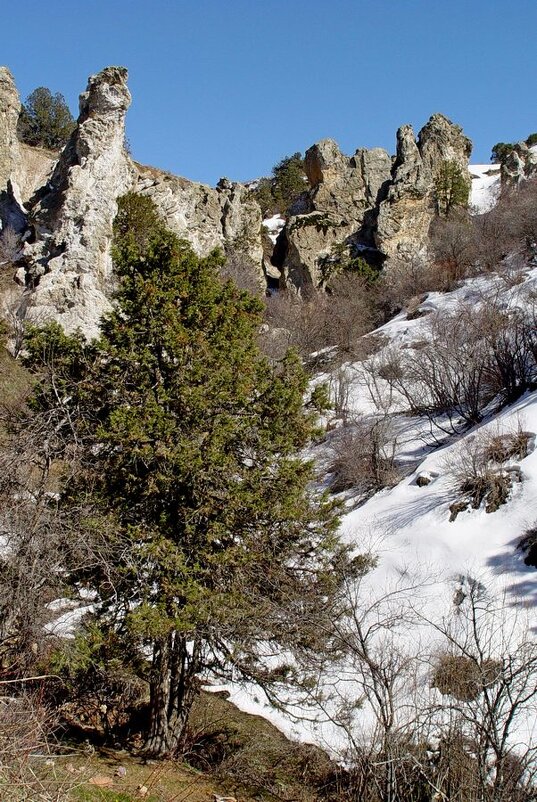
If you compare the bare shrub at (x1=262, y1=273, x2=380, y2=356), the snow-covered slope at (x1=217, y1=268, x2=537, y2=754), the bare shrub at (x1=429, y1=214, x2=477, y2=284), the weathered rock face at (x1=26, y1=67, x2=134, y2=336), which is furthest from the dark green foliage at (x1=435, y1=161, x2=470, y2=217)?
the snow-covered slope at (x1=217, y1=268, x2=537, y2=754)

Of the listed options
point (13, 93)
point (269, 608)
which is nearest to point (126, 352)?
point (269, 608)

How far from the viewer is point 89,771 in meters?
6.50

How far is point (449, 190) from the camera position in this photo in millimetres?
41250

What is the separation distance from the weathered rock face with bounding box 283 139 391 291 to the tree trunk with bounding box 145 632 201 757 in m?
32.4

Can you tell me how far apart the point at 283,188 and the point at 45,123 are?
898 inches

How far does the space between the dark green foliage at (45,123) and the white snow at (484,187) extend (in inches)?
1405

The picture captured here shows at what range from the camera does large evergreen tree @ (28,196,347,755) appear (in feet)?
23.6

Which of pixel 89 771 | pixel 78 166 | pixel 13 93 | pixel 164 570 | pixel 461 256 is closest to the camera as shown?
pixel 89 771

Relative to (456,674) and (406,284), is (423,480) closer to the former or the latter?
(456,674)

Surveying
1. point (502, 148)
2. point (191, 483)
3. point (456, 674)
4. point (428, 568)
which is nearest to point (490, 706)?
point (456, 674)

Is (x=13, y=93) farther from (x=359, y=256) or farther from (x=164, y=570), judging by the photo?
(x=164, y=570)

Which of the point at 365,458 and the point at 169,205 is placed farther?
the point at 169,205

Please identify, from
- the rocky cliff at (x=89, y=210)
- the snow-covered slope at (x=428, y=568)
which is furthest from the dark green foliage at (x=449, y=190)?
the snow-covered slope at (x=428, y=568)

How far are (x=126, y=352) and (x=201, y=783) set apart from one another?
5754 millimetres
